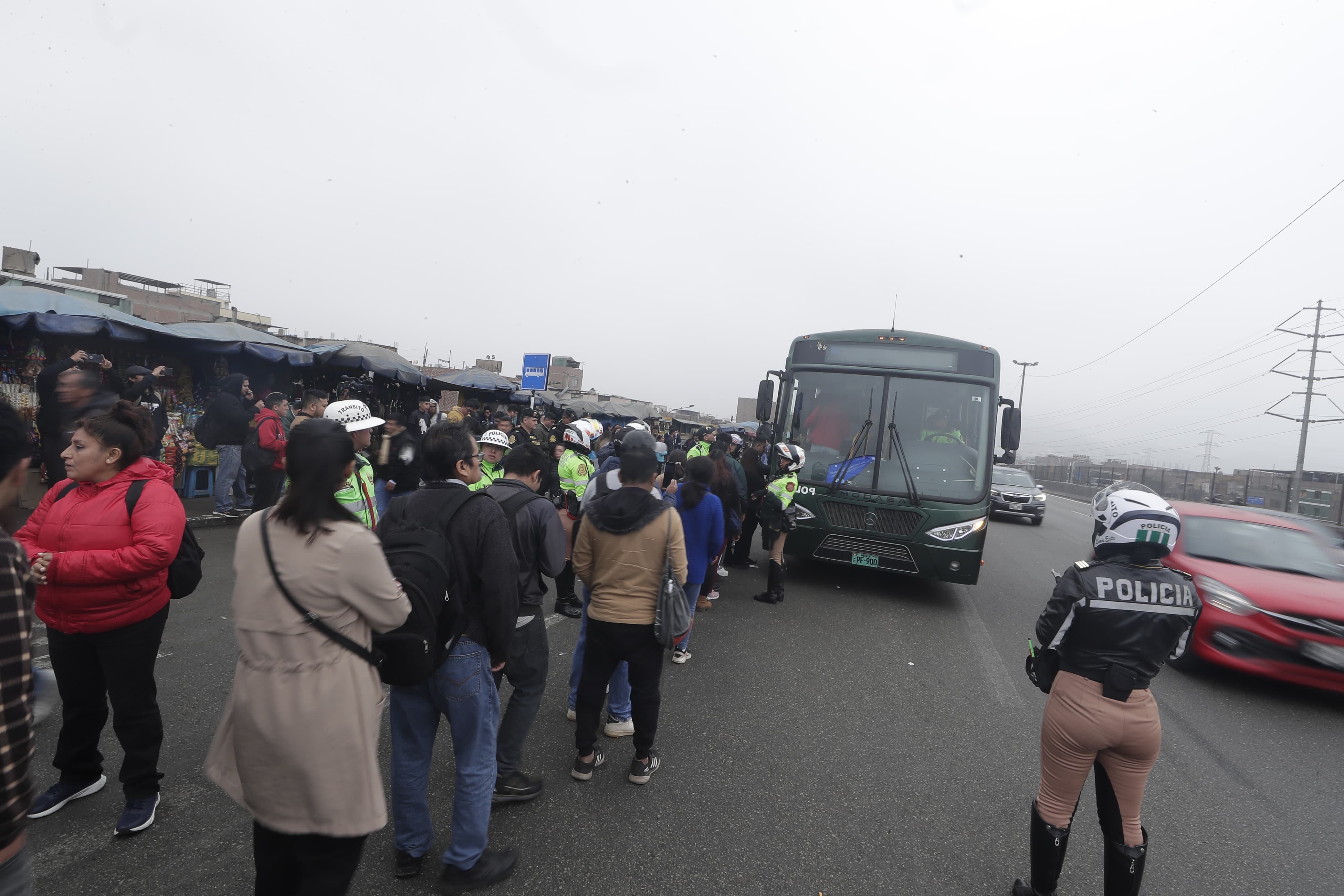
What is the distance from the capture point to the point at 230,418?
8500mm

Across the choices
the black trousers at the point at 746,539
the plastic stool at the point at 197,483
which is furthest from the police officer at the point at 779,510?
the plastic stool at the point at 197,483

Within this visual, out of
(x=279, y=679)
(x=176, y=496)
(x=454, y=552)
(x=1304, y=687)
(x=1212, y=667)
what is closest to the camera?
(x=279, y=679)

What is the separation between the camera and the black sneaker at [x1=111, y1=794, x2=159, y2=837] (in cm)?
269

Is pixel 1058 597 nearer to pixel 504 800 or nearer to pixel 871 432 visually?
pixel 504 800

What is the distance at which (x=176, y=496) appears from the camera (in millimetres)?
2719

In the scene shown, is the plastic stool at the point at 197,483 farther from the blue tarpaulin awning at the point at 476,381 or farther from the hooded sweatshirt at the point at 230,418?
the blue tarpaulin awning at the point at 476,381

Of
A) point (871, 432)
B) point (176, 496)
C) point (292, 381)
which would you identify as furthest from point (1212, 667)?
point (292, 381)

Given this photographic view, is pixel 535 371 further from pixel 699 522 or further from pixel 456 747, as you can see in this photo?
pixel 456 747

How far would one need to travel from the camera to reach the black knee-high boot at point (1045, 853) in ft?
8.44

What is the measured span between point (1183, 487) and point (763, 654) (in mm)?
36622

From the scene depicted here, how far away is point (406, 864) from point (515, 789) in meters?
0.66

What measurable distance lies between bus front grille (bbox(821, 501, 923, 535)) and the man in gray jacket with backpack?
4740mm

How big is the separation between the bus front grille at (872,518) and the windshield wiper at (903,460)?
0.18 metres

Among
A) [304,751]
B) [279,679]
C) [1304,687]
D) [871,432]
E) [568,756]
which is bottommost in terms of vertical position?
[568,756]
